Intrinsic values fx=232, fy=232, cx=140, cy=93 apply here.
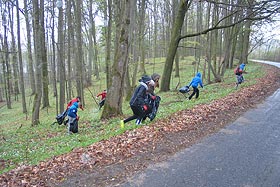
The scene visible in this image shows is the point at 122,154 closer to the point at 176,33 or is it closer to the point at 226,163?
the point at 226,163

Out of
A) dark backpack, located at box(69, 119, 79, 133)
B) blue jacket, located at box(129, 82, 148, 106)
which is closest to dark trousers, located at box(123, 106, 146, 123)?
blue jacket, located at box(129, 82, 148, 106)

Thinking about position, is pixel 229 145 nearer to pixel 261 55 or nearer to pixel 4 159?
pixel 4 159

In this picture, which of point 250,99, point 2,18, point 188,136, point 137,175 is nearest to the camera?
point 137,175

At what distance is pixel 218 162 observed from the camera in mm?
5094

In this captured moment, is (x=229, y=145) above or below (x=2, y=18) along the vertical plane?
below

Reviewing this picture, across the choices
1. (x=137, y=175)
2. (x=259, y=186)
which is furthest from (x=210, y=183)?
(x=137, y=175)

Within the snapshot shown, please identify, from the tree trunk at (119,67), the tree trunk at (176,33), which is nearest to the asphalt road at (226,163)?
the tree trunk at (119,67)

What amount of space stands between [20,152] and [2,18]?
23847 mm

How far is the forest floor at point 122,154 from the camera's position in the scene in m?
4.68

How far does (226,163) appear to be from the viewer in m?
5.03

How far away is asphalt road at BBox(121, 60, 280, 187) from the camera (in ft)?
14.2

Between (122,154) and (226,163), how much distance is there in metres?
2.39

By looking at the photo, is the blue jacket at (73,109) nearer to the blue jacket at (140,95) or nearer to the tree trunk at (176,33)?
the blue jacket at (140,95)

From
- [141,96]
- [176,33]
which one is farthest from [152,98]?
[176,33]
